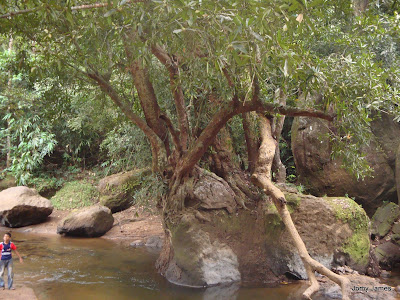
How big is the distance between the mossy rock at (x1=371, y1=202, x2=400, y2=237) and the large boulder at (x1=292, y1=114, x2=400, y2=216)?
70 cm

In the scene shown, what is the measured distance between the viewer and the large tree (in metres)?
3.76

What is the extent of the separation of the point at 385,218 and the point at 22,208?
10.4m

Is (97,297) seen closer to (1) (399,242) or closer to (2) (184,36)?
(2) (184,36)

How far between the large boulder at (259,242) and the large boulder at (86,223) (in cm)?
395

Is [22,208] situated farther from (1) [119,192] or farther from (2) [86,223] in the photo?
(1) [119,192]

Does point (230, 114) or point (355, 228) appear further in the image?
point (355, 228)

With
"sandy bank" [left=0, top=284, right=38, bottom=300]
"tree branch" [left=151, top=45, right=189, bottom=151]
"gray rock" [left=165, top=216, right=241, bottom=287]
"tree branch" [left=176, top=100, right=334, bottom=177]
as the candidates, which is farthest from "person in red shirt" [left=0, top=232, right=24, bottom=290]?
"tree branch" [left=151, top=45, right=189, bottom=151]

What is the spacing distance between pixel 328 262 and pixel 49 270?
5.48m

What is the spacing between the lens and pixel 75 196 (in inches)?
569

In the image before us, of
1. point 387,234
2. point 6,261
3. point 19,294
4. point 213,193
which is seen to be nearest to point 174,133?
point 213,193

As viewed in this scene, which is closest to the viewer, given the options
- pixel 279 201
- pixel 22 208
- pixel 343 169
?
pixel 279 201

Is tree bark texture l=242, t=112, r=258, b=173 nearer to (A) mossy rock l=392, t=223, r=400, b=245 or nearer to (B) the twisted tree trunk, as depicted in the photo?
(B) the twisted tree trunk

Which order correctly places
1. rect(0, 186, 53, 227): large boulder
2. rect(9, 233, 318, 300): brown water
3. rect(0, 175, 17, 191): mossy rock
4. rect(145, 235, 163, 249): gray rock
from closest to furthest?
rect(9, 233, 318, 300): brown water → rect(145, 235, 163, 249): gray rock → rect(0, 186, 53, 227): large boulder → rect(0, 175, 17, 191): mossy rock

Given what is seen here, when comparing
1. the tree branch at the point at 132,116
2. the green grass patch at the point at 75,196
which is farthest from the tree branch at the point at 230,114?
the green grass patch at the point at 75,196
